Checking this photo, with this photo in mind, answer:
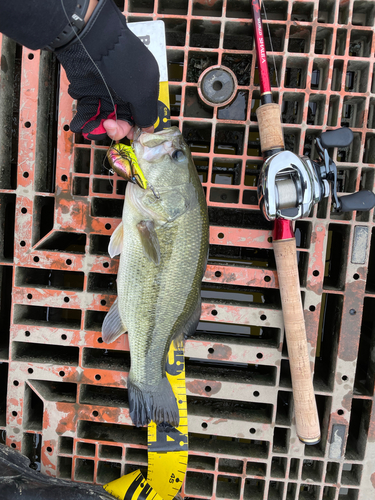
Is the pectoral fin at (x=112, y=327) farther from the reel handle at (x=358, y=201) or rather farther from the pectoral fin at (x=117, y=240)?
the reel handle at (x=358, y=201)

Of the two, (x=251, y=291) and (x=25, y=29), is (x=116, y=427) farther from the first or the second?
(x=25, y=29)

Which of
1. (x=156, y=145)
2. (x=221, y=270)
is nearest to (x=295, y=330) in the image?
(x=221, y=270)

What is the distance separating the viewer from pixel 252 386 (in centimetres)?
227

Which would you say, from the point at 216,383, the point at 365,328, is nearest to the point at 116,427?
the point at 216,383

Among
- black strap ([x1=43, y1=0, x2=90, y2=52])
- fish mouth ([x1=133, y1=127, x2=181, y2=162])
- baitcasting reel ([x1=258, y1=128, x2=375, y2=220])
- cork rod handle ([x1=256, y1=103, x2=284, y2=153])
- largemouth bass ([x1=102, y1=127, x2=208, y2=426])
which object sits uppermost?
black strap ([x1=43, y1=0, x2=90, y2=52])

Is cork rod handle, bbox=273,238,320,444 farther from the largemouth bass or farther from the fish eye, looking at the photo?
the fish eye

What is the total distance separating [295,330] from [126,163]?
5.01 feet

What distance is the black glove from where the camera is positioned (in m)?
1.53

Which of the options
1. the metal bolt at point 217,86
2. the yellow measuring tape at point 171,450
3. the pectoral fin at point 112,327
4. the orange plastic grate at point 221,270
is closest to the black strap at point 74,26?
the orange plastic grate at point 221,270

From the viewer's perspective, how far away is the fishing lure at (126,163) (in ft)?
5.75

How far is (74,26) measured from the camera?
147 centimetres

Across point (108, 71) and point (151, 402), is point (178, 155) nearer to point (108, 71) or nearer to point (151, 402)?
point (108, 71)

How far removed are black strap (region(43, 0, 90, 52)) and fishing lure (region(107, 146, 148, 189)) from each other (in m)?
0.55

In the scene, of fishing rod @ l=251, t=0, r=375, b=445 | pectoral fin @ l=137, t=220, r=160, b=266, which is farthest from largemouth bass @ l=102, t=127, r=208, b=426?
fishing rod @ l=251, t=0, r=375, b=445
